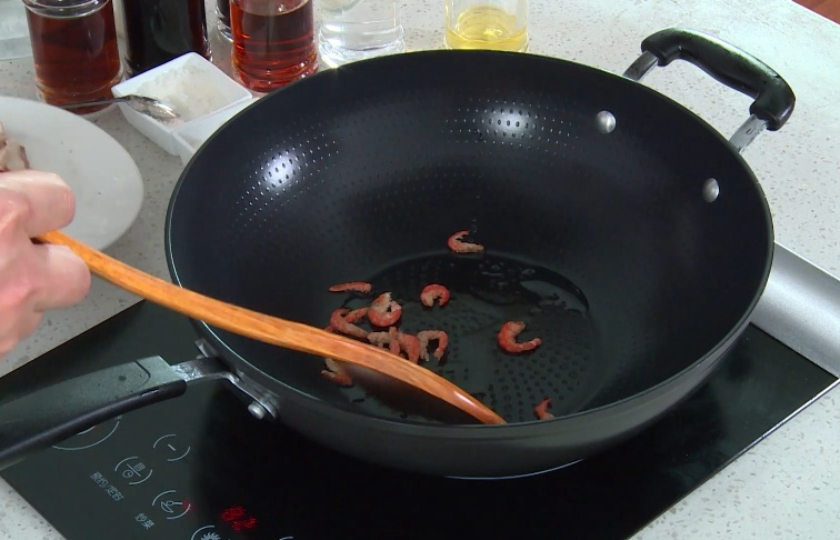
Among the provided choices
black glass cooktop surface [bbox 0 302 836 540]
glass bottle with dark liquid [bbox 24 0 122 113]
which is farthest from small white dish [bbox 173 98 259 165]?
black glass cooktop surface [bbox 0 302 836 540]

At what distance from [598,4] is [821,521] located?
72 centimetres

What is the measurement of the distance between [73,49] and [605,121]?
499 mm

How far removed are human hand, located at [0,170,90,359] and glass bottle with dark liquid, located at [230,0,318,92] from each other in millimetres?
460

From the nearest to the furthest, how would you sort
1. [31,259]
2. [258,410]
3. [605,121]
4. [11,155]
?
[31,259] < [258,410] < [11,155] < [605,121]

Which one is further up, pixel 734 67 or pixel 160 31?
pixel 734 67

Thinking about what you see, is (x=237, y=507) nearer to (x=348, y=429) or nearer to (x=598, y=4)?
(x=348, y=429)

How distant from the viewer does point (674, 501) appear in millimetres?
666

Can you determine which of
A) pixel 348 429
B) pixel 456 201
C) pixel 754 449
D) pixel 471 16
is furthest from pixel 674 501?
pixel 471 16

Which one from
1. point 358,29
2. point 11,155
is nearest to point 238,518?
point 11,155

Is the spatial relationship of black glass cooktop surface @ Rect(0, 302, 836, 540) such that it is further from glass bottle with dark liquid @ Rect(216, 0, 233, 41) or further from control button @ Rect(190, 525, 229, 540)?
glass bottle with dark liquid @ Rect(216, 0, 233, 41)

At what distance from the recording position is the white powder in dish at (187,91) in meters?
0.96

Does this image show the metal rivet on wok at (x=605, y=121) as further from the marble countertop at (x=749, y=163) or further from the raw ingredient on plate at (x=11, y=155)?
the raw ingredient on plate at (x=11, y=155)

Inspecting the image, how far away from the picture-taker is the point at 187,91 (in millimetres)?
970

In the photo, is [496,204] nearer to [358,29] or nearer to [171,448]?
[358,29]
